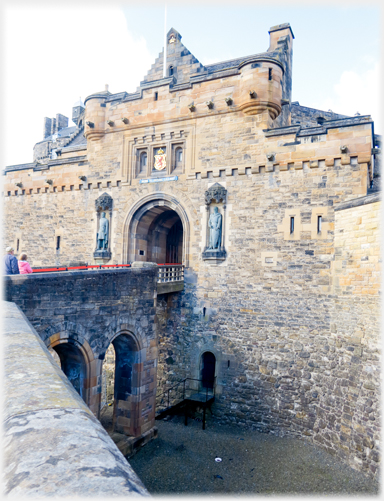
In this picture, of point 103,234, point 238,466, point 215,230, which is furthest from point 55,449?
point 103,234

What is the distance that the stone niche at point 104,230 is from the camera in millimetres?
16000

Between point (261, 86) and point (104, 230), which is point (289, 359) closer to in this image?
point (104, 230)

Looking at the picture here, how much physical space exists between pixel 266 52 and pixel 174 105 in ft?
18.1

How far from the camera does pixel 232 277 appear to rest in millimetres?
13414

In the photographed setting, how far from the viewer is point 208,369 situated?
45.0 ft

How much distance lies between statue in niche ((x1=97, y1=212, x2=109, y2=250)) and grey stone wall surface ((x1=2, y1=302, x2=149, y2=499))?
13.6m

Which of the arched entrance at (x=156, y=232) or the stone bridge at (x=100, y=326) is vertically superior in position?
the arched entrance at (x=156, y=232)

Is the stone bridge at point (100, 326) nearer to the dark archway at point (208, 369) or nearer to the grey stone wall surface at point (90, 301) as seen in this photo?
the grey stone wall surface at point (90, 301)

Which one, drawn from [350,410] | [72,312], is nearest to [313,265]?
[350,410]

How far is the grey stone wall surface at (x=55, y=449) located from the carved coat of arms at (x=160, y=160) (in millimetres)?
13371

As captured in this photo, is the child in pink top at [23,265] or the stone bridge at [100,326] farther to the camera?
the child in pink top at [23,265]

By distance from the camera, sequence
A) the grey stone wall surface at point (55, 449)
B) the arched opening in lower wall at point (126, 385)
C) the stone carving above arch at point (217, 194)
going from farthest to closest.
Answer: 1. the stone carving above arch at point (217, 194)
2. the arched opening in lower wall at point (126, 385)
3. the grey stone wall surface at point (55, 449)

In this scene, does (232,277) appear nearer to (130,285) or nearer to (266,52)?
(130,285)

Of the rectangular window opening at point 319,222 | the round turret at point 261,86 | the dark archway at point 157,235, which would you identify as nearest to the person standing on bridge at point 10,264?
the dark archway at point 157,235
